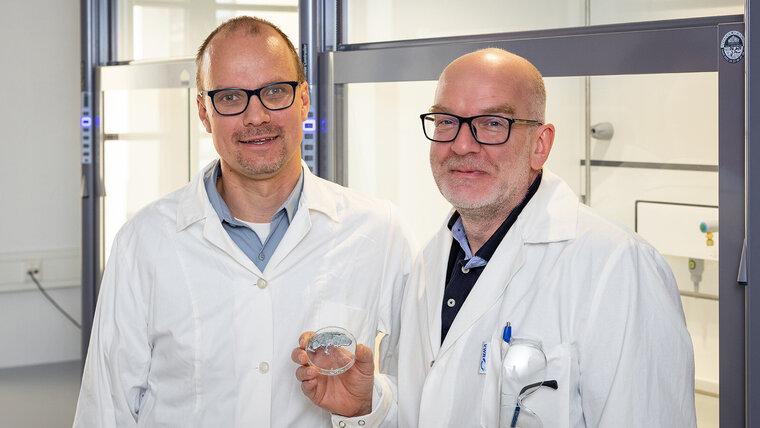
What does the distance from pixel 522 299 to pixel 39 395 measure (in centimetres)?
293

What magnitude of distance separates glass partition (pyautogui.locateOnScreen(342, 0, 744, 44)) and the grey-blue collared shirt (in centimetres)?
77

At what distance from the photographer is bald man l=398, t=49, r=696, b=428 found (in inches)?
50.3

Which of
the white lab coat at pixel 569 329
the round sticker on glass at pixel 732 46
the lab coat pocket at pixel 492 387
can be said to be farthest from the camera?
the round sticker on glass at pixel 732 46

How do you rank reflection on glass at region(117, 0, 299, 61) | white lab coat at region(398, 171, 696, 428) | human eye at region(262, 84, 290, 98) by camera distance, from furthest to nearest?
reflection on glass at region(117, 0, 299, 61) < human eye at region(262, 84, 290, 98) < white lab coat at region(398, 171, 696, 428)

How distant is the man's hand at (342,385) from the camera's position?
1.52 m

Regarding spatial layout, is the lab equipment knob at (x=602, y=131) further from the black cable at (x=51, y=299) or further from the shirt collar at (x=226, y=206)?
the black cable at (x=51, y=299)

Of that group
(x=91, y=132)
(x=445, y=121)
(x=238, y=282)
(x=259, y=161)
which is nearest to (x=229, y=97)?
(x=259, y=161)

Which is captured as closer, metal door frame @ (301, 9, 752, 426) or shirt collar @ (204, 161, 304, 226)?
metal door frame @ (301, 9, 752, 426)

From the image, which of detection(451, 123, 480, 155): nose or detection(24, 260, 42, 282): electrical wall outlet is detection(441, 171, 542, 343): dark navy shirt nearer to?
detection(451, 123, 480, 155): nose

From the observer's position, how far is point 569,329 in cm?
131

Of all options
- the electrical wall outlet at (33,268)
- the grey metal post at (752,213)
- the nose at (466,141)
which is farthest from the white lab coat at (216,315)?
the electrical wall outlet at (33,268)

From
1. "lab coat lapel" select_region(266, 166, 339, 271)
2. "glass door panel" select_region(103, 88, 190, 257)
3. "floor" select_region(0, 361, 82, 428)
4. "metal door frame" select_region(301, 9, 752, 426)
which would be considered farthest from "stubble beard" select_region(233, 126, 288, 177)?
"floor" select_region(0, 361, 82, 428)

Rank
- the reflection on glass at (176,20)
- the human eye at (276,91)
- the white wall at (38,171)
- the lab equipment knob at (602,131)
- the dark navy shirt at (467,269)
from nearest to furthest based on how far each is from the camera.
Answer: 1. the dark navy shirt at (467,269)
2. the human eye at (276,91)
3. the lab equipment knob at (602,131)
4. the reflection on glass at (176,20)
5. the white wall at (38,171)

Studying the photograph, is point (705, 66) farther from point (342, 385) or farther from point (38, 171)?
point (38, 171)
